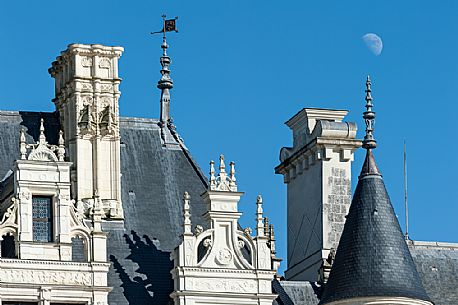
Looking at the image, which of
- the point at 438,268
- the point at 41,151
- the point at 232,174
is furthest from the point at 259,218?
the point at 438,268

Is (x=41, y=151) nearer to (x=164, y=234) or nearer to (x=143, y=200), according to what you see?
(x=143, y=200)

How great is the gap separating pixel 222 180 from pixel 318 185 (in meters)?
7.38

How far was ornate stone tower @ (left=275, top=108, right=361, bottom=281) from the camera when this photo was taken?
78.8 metres

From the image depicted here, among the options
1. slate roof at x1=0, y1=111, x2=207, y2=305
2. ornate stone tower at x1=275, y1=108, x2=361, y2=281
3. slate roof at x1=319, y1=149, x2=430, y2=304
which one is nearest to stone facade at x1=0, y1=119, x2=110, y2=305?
slate roof at x1=0, y1=111, x2=207, y2=305

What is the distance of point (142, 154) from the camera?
7706 centimetres

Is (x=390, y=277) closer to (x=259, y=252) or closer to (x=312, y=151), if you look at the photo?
(x=259, y=252)

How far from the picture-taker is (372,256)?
237 feet

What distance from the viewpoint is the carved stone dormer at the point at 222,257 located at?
71375mm

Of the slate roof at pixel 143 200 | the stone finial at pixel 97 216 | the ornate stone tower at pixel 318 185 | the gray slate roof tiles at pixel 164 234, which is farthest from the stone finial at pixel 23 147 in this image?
the ornate stone tower at pixel 318 185

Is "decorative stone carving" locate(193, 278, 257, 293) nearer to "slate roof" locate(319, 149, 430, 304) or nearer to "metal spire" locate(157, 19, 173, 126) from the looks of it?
"slate roof" locate(319, 149, 430, 304)

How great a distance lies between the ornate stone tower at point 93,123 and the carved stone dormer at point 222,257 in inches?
134

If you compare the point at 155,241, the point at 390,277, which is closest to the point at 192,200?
the point at 155,241

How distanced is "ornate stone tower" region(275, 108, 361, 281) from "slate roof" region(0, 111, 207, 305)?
14.4 ft

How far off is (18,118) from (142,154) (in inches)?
153
